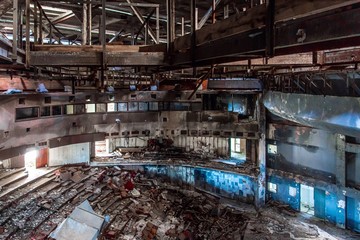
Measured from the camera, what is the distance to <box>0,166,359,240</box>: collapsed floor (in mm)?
10664

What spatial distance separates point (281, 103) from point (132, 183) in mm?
9238

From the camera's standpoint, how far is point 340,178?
1220cm

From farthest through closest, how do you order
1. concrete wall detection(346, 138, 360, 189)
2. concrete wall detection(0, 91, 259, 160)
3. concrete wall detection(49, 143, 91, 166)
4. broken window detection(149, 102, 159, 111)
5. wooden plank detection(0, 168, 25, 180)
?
1. broken window detection(149, 102, 159, 111)
2. concrete wall detection(49, 143, 91, 166)
3. wooden plank detection(0, 168, 25, 180)
4. concrete wall detection(346, 138, 360, 189)
5. concrete wall detection(0, 91, 259, 160)

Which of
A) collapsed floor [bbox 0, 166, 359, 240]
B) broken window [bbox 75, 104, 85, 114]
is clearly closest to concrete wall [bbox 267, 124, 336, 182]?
collapsed floor [bbox 0, 166, 359, 240]

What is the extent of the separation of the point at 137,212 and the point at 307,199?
8.01m

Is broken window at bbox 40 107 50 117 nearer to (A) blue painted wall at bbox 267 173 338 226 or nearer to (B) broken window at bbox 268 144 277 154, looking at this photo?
(B) broken window at bbox 268 144 277 154

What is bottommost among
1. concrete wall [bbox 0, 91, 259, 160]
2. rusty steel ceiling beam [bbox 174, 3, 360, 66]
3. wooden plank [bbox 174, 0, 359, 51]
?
concrete wall [bbox 0, 91, 259, 160]

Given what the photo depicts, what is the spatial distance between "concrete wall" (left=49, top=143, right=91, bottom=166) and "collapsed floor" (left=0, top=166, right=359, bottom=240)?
2.75 ft

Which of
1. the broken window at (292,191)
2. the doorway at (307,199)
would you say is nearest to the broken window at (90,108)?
the broken window at (292,191)

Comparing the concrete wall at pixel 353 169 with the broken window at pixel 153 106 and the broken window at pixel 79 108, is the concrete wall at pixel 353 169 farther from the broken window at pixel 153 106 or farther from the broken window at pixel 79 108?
the broken window at pixel 79 108

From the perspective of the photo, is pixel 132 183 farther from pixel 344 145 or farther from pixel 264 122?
pixel 344 145

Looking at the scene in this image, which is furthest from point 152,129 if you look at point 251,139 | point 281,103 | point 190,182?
point 281,103

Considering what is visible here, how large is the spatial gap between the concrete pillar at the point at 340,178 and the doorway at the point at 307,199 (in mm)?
1239

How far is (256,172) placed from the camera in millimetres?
14625
